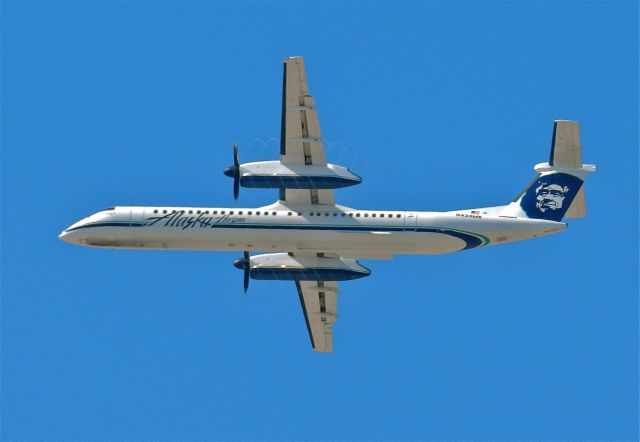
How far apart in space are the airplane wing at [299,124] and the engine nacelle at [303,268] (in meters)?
2.79

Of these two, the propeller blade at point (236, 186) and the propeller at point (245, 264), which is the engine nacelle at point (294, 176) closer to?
the propeller blade at point (236, 186)

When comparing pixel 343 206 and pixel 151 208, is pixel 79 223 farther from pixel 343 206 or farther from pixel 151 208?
pixel 343 206

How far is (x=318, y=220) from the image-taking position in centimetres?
5288

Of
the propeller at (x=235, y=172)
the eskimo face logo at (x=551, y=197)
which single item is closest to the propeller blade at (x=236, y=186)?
the propeller at (x=235, y=172)

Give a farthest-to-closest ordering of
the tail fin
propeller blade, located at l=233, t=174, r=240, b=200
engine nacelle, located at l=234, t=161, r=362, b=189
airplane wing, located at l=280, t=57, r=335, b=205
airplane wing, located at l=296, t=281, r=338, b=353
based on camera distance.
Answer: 1. airplane wing, located at l=296, t=281, r=338, b=353
2. the tail fin
3. propeller blade, located at l=233, t=174, r=240, b=200
4. engine nacelle, located at l=234, t=161, r=362, b=189
5. airplane wing, located at l=280, t=57, r=335, b=205

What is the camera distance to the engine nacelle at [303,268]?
5428cm

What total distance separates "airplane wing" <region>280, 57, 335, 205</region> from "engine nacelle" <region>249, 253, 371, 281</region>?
2.79 m

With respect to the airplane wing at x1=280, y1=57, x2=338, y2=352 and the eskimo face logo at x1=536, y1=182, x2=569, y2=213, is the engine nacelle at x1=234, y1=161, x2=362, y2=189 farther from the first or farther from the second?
the eskimo face logo at x1=536, y1=182, x2=569, y2=213

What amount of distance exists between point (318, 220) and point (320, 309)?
6.56 m

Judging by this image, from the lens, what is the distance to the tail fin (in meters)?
52.8

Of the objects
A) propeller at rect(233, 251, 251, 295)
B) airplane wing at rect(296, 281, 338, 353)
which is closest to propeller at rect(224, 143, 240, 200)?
propeller at rect(233, 251, 251, 295)

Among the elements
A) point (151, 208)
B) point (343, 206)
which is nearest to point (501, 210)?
point (343, 206)

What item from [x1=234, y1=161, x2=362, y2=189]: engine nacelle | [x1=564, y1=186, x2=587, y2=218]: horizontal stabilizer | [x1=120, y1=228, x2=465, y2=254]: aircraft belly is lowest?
[x1=120, y1=228, x2=465, y2=254]: aircraft belly

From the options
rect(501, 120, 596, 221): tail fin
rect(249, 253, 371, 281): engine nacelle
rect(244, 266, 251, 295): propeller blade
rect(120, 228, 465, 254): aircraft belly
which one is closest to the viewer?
rect(120, 228, 465, 254): aircraft belly
